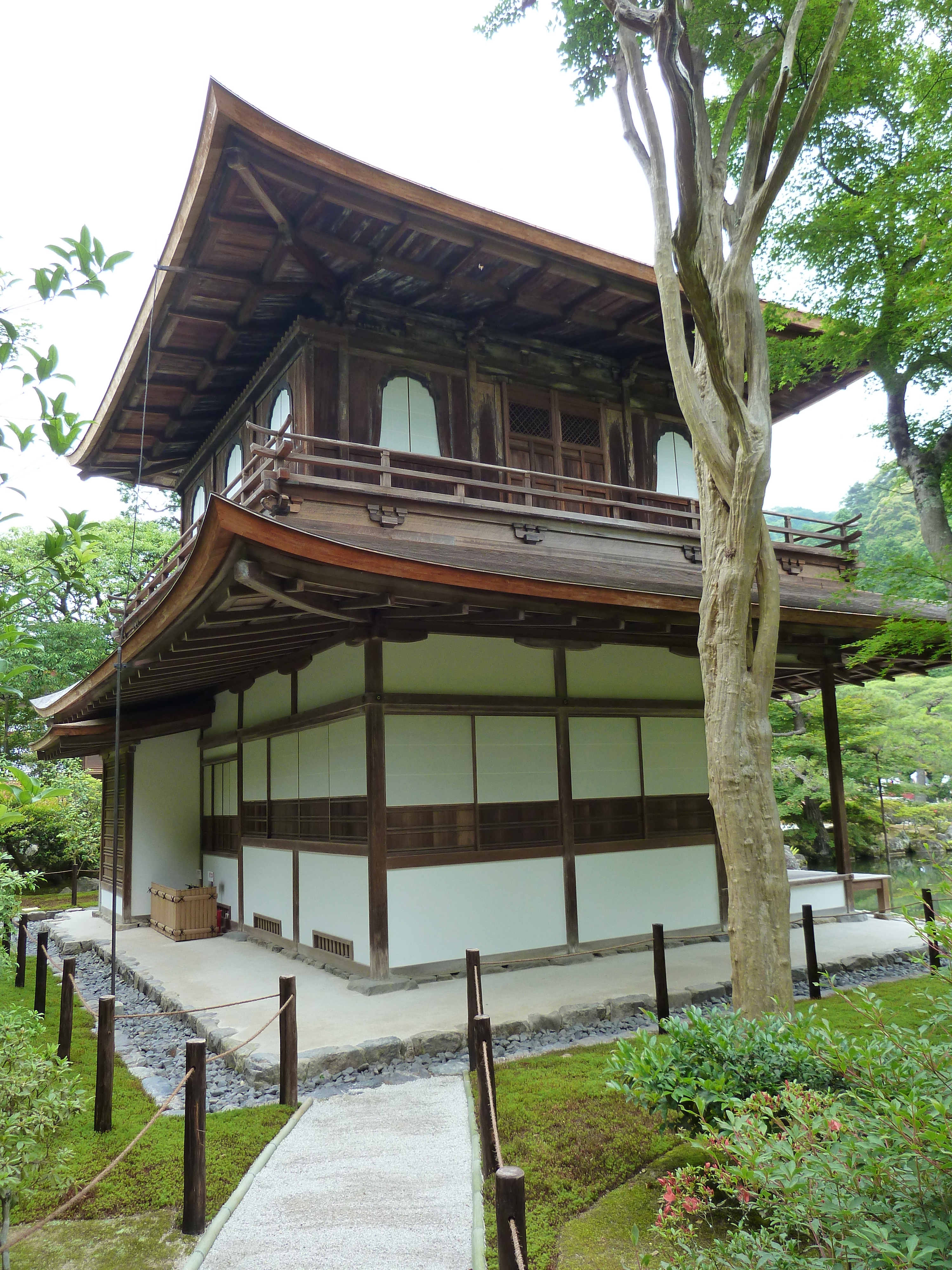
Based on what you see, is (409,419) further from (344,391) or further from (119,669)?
(119,669)

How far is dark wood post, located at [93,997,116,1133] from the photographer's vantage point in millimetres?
4770

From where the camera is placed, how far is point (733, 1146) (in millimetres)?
2924

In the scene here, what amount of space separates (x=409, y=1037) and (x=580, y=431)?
7731mm

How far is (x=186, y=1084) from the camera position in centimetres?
396

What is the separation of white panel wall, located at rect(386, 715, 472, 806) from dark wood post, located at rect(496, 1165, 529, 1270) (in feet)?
19.1

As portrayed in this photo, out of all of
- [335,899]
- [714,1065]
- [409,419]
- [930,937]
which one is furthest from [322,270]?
[930,937]

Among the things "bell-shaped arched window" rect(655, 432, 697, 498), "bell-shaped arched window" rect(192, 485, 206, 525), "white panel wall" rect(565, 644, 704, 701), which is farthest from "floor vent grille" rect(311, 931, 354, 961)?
"bell-shaped arched window" rect(192, 485, 206, 525)

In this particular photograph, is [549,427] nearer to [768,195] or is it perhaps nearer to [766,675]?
[768,195]

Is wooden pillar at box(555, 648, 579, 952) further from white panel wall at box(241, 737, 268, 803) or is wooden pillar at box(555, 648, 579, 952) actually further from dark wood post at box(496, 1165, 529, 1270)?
dark wood post at box(496, 1165, 529, 1270)

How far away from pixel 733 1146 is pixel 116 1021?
737cm

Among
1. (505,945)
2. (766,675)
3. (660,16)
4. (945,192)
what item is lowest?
(505,945)

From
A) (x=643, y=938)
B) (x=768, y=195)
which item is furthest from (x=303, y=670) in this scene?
(x=768, y=195)

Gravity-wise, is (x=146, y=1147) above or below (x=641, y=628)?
below

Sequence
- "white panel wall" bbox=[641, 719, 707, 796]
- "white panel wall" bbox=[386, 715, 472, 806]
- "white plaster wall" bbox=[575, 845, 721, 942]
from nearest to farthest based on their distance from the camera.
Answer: "white panel wall" bbox=[386, 715, 472, 806] → "white plaster wall" bbox=[575, 845, 721, 942] → "white panel wall" bbox=[641, 719, 707, 796]
